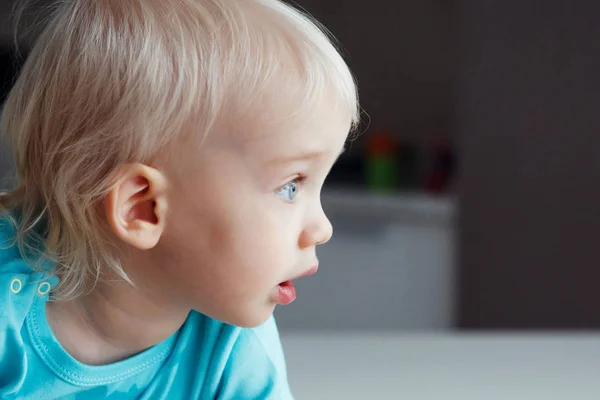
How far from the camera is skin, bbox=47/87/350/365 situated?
55cm

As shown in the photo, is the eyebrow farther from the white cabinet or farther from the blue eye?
the white cabinet

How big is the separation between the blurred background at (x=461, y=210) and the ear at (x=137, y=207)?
7.5 inches

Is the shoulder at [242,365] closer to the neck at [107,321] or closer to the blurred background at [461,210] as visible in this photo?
the neck at [107,321]

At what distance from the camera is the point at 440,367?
94 centimetres

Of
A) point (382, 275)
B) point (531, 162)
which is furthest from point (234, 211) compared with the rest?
point (382, 275)

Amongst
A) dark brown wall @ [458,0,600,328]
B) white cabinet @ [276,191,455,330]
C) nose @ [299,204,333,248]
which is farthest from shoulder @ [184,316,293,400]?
white cabinet @ [276,191,455,330]

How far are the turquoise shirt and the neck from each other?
1 cm

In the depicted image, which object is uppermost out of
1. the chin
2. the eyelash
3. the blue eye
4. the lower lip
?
the eyelash

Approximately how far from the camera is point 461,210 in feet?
6.28

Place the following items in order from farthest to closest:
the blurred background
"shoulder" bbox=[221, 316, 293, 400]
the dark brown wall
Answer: the dark brown wall
the blurred background
"shoulder" bbox=[221, 316, 293, 400]

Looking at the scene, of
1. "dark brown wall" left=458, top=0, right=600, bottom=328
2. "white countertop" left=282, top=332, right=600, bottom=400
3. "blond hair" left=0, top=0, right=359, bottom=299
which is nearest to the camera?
"blond hair" left=0, top=0, right=359, bottom=299

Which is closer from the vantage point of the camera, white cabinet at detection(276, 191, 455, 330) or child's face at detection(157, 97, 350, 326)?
child's face at detection(157, 97, 350, 326)

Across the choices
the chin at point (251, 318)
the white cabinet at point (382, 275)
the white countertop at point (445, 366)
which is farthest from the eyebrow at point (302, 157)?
the white cabinet at point (382, 275)

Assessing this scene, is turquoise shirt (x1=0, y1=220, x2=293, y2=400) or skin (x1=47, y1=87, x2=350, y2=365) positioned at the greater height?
skin (x1=47, y1=87, x2=350, y2=365)
